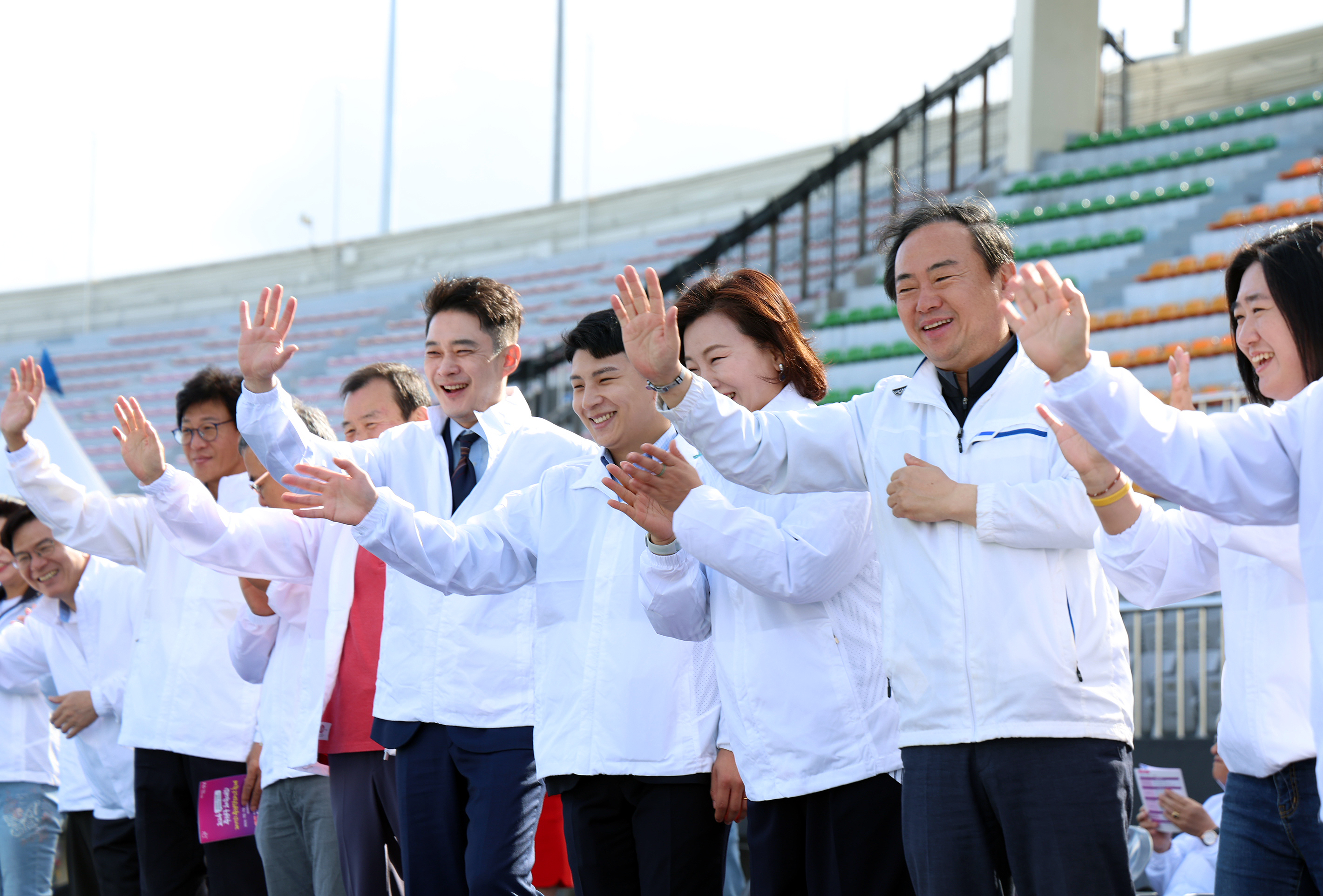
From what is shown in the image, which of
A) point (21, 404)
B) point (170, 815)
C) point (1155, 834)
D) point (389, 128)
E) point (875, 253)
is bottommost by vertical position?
point (1155, 834)

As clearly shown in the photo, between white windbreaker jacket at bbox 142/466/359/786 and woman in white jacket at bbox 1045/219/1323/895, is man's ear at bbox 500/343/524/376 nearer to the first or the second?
white windbreaker jacket at bbox 142/466/359/786

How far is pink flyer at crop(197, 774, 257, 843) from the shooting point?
3719 millimetres

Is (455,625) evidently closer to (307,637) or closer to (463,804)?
(463,804)

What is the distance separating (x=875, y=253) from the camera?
949 cm

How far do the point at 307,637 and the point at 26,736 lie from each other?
96.9 inches

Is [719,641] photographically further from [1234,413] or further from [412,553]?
[1234,413]

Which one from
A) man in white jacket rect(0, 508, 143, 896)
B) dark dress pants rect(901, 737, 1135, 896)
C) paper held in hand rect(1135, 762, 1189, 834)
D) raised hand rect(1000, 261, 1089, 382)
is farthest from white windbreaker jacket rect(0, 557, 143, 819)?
paper held in hand rect(1135, 762, 1189, 834)

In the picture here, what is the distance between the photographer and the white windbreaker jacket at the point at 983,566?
2121mm

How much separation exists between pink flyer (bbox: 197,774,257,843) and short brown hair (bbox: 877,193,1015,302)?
2.43m

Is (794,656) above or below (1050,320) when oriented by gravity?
below

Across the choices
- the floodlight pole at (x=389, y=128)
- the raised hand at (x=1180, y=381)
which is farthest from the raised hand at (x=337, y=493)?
the floodlight pole at (x=389, y=128)

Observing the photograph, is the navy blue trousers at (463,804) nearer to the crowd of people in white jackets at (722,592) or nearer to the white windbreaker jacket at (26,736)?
the crowd of people in white jackets at (722,592)

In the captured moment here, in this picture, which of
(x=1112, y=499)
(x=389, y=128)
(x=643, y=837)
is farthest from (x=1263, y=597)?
(x=389, y=128)

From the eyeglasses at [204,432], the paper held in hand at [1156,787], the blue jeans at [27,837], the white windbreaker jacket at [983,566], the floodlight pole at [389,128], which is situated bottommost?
the blue jeans at [27,837]
